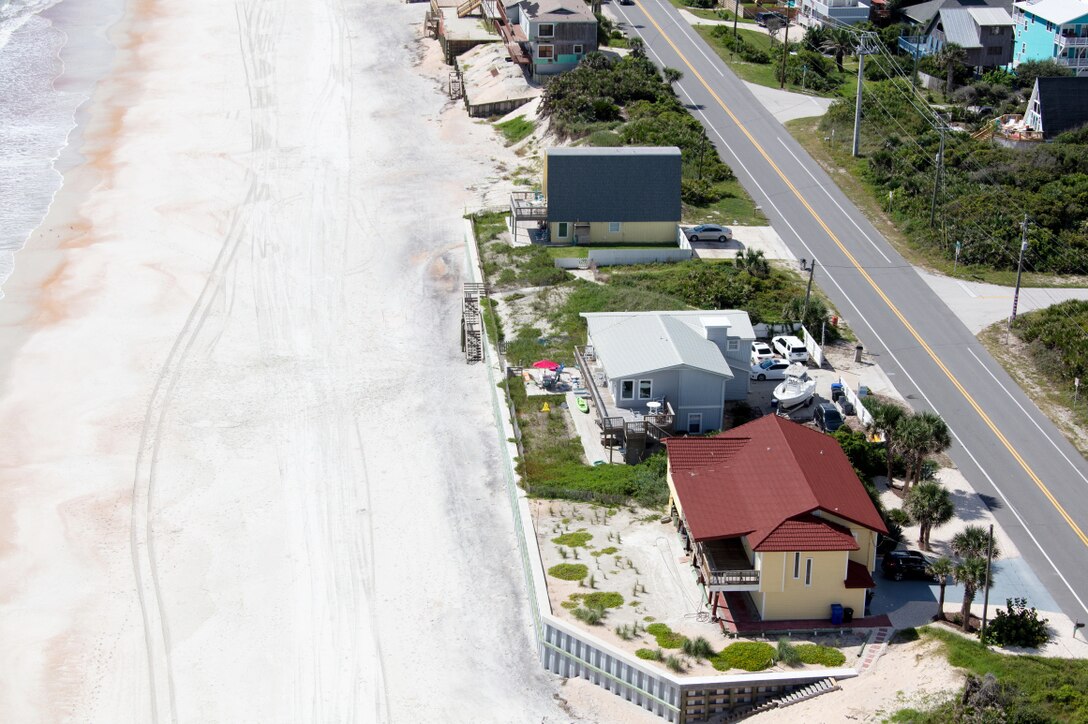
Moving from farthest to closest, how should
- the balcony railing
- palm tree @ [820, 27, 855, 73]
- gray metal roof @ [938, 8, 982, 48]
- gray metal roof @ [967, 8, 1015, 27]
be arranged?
palm tree @ [820, 27, 855, 73] → gray metal roof @ [938, 8, 982, 48] → gray metal roof @ [967, 8, 1015, 27] → the balcony railing

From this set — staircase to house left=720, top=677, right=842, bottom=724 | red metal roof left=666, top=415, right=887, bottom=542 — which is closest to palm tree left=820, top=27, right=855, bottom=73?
red metal roof left=666, top=415, right=887, bottom=542

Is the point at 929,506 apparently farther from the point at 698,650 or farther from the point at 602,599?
the point at 602,599

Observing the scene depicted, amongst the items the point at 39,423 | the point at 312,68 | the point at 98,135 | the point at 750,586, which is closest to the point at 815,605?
the point at 750,586

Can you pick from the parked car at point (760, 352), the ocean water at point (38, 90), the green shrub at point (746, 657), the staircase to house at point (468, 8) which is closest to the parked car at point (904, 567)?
the green shrub at point (746, 657)

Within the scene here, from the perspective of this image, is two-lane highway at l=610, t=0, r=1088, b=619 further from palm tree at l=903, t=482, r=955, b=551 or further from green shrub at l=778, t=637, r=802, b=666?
green shrub at l=778, t=637, r=802, b=666

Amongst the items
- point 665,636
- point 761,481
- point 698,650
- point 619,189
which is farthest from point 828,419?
point 619,189

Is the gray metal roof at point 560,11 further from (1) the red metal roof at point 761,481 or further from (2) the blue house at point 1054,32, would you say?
(1) the red metal roof at point 761,481
